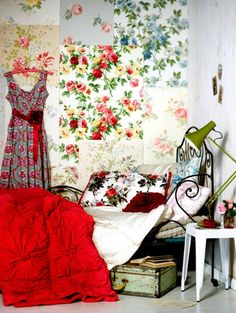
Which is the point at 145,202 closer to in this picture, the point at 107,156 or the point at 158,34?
the point at 107,156

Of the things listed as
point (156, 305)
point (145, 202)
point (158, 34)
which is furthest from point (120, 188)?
point (158, 34)

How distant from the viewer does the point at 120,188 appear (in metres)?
5.09

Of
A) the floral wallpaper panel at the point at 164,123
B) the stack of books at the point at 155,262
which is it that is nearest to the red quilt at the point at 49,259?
the stack of books at the point at 155,262

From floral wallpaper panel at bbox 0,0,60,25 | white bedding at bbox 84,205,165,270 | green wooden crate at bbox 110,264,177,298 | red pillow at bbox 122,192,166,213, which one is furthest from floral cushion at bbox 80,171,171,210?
→ floral wallpaper panel at bbox 0,0,60,25

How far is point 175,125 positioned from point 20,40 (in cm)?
150

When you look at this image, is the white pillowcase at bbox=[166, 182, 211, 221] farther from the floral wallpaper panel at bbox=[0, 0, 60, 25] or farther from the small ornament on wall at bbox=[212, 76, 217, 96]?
the floral wallpaper panel at bbox=[0, 0, 60, 25]

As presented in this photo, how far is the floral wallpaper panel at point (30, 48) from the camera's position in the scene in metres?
5.57

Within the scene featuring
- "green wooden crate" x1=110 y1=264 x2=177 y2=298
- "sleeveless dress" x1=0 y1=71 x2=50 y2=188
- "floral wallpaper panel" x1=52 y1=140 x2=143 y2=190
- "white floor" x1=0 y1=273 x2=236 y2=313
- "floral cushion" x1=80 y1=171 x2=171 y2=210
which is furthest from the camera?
"floral wallpaper panel" x1=52 y1=140 x2=143 y2=190

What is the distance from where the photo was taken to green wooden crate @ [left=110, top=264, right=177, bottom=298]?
162 inches

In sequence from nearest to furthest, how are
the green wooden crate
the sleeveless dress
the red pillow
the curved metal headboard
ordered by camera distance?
1. the green wooden crate
2. the red pillow
3. the curved metal headboard
4. the sleeveless dress

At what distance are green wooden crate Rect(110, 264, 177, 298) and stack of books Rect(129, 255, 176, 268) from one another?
0.03m

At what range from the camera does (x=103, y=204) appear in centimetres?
506

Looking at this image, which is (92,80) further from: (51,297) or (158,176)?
(51,297)

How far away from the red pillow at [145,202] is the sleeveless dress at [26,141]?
1.07m
